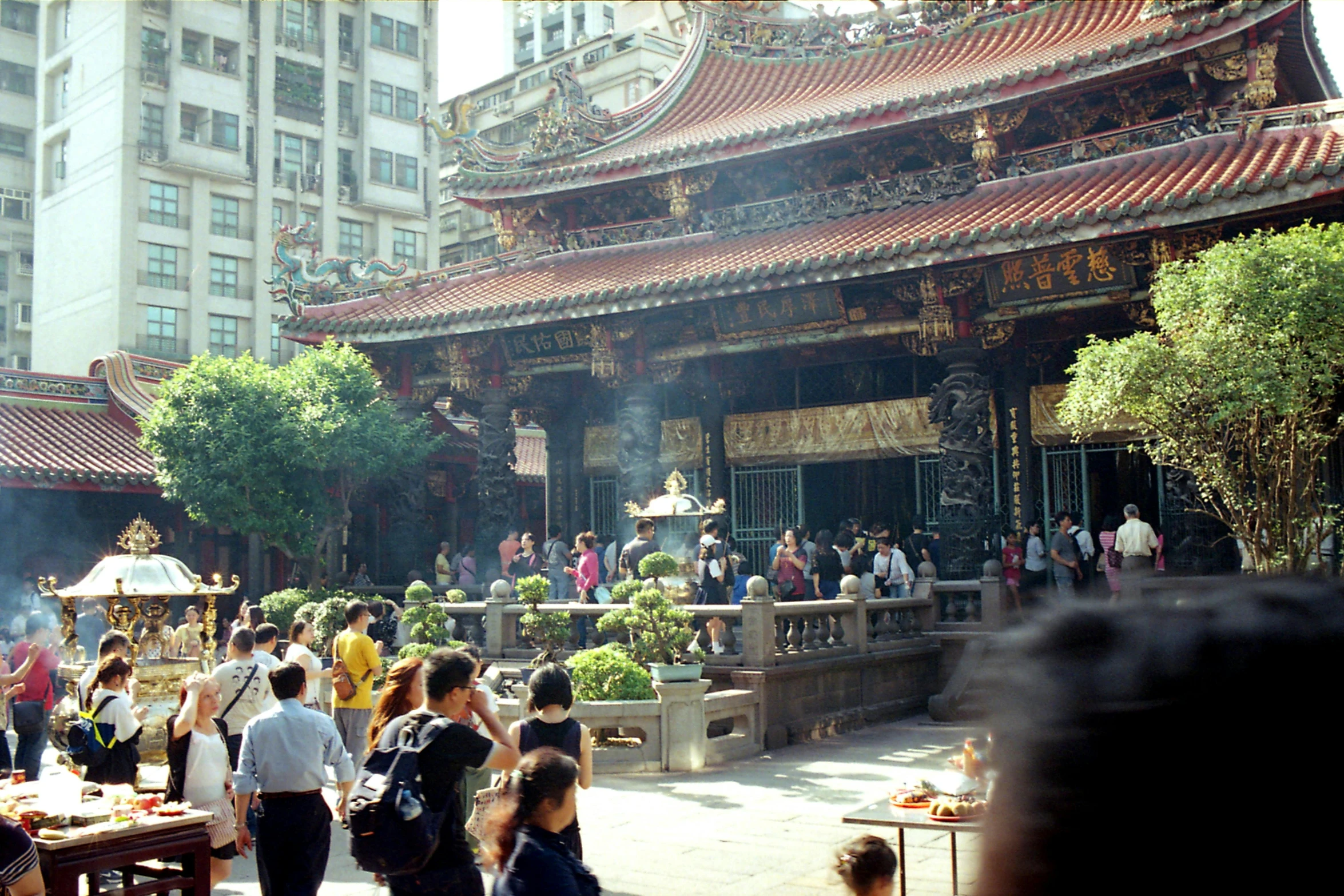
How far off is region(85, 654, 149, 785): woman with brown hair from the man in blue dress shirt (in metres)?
1.98

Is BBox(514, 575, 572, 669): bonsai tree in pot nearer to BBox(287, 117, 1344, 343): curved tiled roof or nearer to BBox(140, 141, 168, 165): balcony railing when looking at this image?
BBox(287, 117, 1344, 343): curved tiled roof

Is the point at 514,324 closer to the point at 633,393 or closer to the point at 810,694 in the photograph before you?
the point at 633,393

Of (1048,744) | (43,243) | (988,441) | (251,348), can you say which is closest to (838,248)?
(988,441)

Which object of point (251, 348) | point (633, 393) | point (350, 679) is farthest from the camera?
point (251, 348)

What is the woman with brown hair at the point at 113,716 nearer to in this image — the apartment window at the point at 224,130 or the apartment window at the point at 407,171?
the apartment window at the point at 224,130

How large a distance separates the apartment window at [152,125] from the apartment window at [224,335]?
5.93 metres

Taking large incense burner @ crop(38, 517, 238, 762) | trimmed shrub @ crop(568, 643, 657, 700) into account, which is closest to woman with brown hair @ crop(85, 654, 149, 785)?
large incense burner @ crop(38, 517, 238, 762)

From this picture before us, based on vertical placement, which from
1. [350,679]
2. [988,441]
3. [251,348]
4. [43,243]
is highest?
[43,243]

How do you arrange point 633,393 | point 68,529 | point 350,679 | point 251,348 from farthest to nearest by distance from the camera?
point 251,348
point 68,529
point 633,393
point 350,679

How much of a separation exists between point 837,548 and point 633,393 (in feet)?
14.1

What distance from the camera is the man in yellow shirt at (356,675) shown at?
311 inches

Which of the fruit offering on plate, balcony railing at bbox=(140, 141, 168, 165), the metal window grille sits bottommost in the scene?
the fruit offering on plate

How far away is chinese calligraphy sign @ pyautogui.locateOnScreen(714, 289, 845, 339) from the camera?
16.0m

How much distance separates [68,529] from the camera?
2127cm
